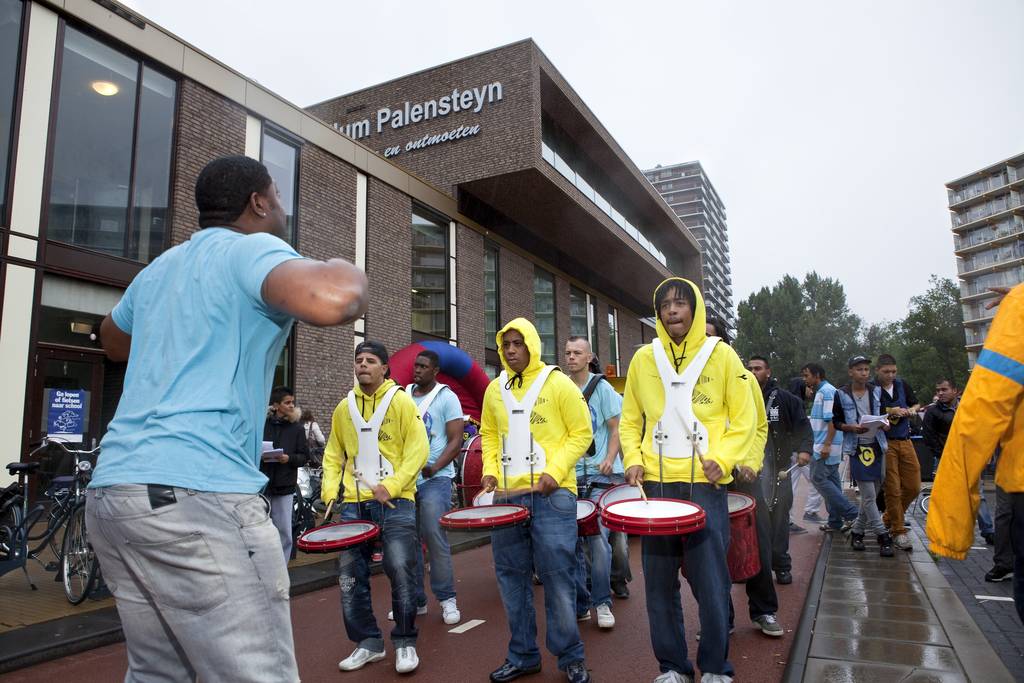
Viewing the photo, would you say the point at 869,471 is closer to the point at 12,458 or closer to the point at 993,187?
the point at 12,458

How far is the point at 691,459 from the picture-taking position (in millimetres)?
3561

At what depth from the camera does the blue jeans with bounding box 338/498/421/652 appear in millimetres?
4320

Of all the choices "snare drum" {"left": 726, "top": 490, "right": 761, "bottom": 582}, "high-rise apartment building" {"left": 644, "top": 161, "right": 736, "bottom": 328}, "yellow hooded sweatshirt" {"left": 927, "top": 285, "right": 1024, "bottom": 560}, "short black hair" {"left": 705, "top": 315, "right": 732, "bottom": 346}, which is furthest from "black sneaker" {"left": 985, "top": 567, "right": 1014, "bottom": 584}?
"high-rise apartment building" {"left": 644, "top": 161, "right": 736, "bottom": 328}

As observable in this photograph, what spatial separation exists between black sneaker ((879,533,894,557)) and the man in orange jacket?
17.7ft

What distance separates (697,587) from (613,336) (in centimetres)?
2973

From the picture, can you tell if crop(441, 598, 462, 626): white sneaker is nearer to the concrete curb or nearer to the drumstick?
the drumstick

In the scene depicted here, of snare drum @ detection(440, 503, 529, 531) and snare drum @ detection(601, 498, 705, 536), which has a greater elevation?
snare drum @ detection(601, 498, 705, 536)

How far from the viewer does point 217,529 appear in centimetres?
152

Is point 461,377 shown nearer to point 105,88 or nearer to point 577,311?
point 105,88

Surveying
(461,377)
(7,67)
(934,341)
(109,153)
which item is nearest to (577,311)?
(461,377)

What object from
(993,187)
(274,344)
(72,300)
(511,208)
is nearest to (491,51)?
(511,208)

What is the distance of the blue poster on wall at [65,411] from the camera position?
9867 millimetres

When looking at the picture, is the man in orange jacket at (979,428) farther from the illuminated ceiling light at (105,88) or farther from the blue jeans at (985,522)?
the illuminated ceiling light at (105,88)

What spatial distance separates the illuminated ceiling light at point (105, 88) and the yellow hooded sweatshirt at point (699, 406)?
435 inches
